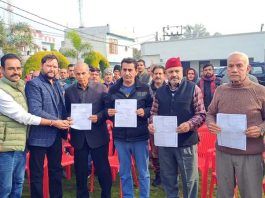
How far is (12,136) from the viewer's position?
3664 mm

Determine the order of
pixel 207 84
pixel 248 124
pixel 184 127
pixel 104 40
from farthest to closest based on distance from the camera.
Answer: pixel 104 40, pixel 207 84, pixel 184 127, pixel 248 124

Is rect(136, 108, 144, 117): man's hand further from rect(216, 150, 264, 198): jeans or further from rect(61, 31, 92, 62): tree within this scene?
rect(61, 31, 92, 62): tree

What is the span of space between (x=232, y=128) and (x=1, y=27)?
18.1m

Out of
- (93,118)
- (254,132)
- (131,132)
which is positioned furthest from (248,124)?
(93,118)

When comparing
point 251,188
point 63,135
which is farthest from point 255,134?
point 63,135

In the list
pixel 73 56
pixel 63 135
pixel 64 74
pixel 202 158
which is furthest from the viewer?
pixel 73 56

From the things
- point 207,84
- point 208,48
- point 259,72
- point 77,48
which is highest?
point 208,48

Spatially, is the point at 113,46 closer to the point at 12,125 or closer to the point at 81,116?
the point at 81,116

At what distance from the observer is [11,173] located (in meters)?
3.69

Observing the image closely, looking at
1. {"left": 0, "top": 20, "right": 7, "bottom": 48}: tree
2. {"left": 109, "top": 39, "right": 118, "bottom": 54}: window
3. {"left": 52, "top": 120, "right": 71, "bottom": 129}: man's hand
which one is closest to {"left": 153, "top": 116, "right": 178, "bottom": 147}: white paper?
{"left": 52, "top": 120, "right": 71, "bottom": 129}: man's hand

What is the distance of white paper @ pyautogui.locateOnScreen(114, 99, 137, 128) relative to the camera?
13.4 feet

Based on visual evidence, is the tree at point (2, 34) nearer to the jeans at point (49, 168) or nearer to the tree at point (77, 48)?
the tree at point (77, 48)

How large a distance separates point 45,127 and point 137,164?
125 centimetres

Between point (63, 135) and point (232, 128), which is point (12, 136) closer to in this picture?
point (63, 135)
